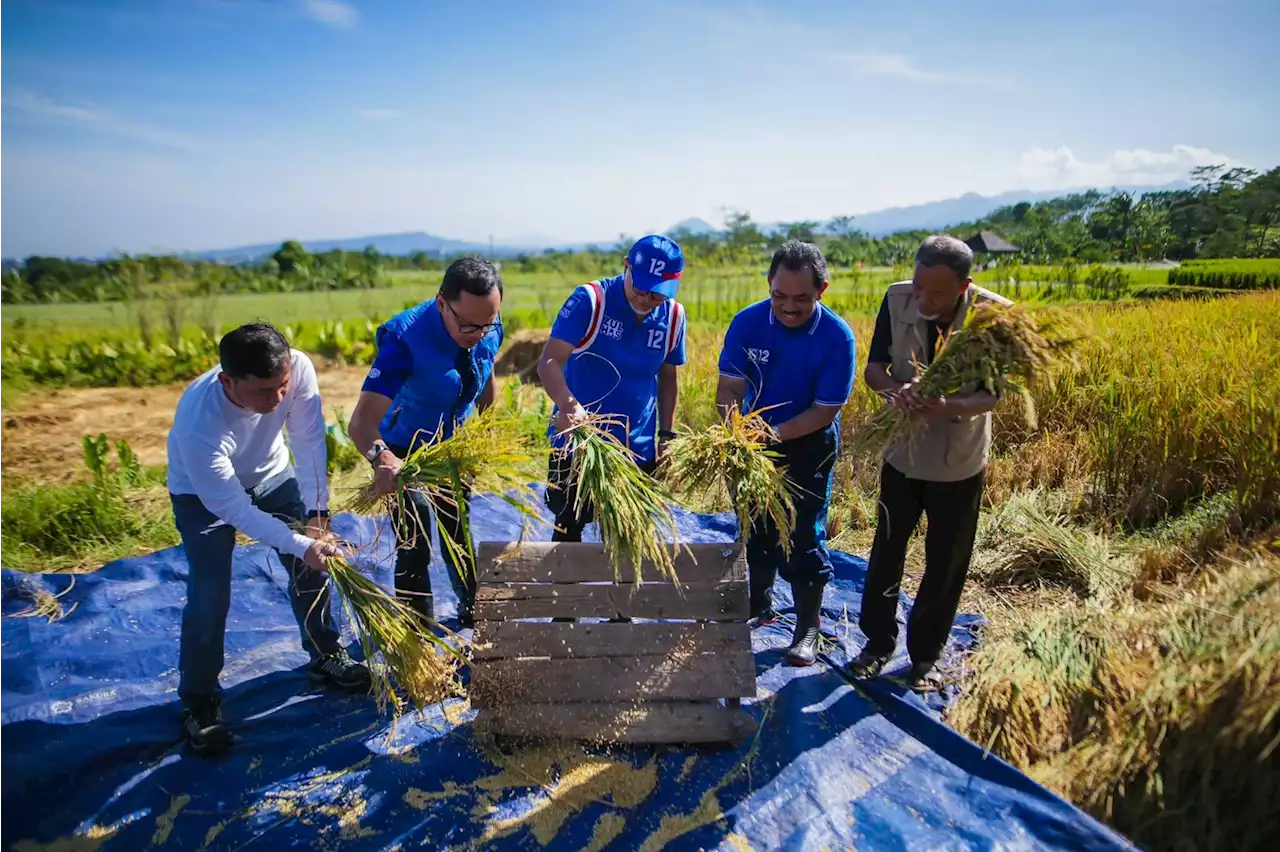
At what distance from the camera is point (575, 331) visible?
105 inches

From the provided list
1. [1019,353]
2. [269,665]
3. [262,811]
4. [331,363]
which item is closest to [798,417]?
[1019,353]

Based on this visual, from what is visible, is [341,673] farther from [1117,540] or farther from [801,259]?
[1117,540]

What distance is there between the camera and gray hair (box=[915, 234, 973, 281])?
2.34 m

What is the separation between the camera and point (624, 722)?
96.7 inches

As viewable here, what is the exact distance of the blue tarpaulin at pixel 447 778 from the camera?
2.12 meters

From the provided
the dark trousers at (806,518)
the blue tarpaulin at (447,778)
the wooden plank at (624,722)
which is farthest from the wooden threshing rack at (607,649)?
the dark trousers at (806,518)

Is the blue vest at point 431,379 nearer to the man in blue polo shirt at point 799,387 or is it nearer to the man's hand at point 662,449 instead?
the man's hand at point 662,449

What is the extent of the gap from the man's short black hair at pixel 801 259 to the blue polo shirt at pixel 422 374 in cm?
118

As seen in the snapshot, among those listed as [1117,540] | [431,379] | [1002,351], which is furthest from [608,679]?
[1117,540]

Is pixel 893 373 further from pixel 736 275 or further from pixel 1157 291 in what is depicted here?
pixel 736 275

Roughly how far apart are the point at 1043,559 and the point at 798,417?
6.32ft

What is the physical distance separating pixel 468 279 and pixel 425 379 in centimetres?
44

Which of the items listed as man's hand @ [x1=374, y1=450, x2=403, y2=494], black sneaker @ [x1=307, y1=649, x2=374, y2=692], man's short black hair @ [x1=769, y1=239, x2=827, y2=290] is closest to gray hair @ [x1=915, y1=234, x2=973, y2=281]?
man's short black hair @ [x1=769, y1=239, x2=827, y2=290]

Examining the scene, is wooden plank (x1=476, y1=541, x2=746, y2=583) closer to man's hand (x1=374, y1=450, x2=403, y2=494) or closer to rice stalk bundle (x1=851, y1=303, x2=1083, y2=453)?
man's hand (x1=374, y1=450, x2=403, y2=494)
